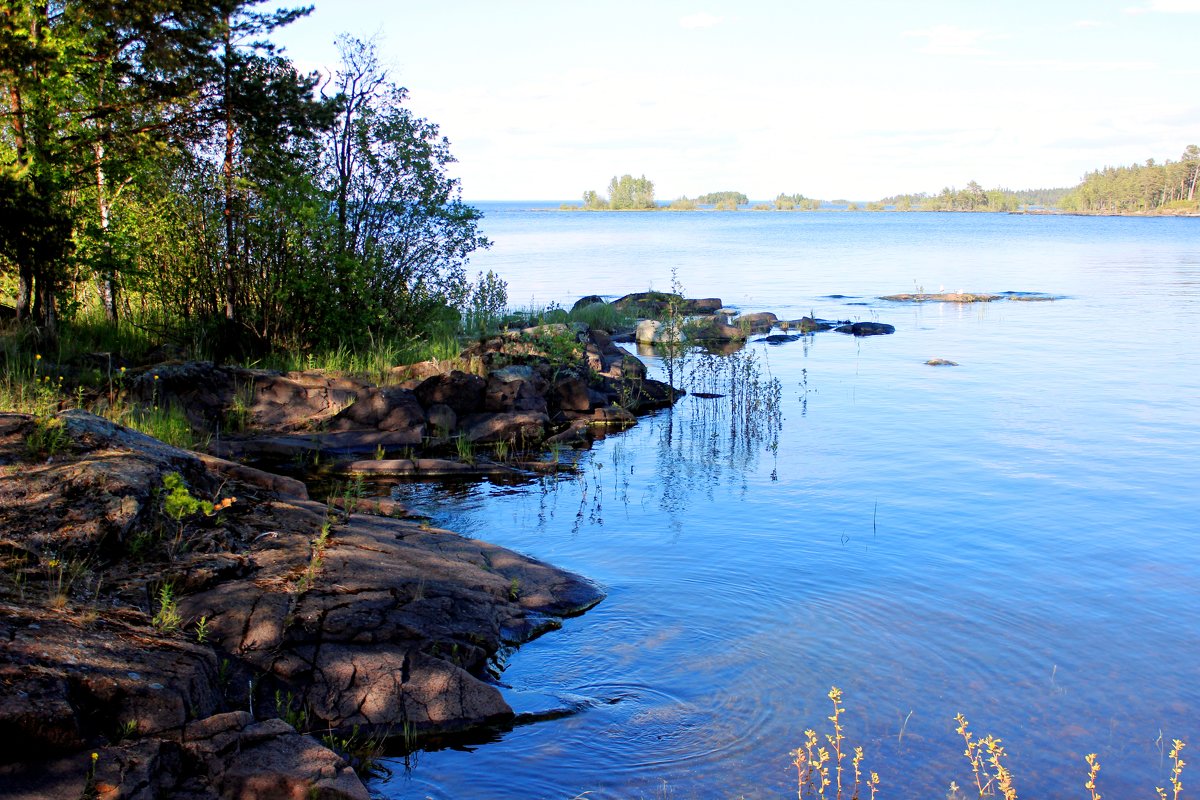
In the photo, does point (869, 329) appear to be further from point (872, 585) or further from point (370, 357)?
point (872, 585)

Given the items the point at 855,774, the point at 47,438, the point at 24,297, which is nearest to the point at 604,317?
the point at 24,297

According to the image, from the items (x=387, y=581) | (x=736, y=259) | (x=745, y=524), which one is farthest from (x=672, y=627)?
(x=736, y=259)

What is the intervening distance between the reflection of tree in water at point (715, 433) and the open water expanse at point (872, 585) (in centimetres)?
7

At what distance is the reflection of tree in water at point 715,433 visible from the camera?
509 inches

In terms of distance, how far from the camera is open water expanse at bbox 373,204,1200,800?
6.08 meters

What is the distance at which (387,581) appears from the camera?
282 inches

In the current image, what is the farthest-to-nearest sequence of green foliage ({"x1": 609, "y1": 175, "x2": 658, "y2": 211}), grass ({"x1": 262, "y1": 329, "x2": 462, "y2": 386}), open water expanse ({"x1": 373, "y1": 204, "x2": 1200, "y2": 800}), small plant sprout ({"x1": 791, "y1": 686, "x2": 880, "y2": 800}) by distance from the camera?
green foliage ({"x1": 609, "y1": 175, "x2": 658, "y2": 211}), grass ({"x1": 262, "y1": 329, "x2": 462, "y2": 386}), open water expanse ({"x1": 373, "y1": 204, "x2": 1200, "y2": 800}), small plant sprout ({"x1": 791, "y1": 686, "x2": 880, "y2": 800})

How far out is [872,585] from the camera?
8.99 metres

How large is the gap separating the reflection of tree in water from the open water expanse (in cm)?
7

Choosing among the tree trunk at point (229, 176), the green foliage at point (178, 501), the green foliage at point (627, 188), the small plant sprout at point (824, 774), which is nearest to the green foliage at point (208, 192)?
the tree trunk at point (229, 176)

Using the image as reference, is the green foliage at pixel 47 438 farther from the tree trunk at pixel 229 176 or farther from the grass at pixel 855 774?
the tree trunk at pixel 229 176

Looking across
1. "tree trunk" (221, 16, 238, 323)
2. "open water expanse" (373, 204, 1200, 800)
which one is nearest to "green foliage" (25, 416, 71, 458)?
"open water expanse" (373, 204, 1200, 800)

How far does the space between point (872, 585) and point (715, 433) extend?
682 centimetres

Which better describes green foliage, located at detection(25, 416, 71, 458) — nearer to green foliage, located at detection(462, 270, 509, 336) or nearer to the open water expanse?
the open water expanse
